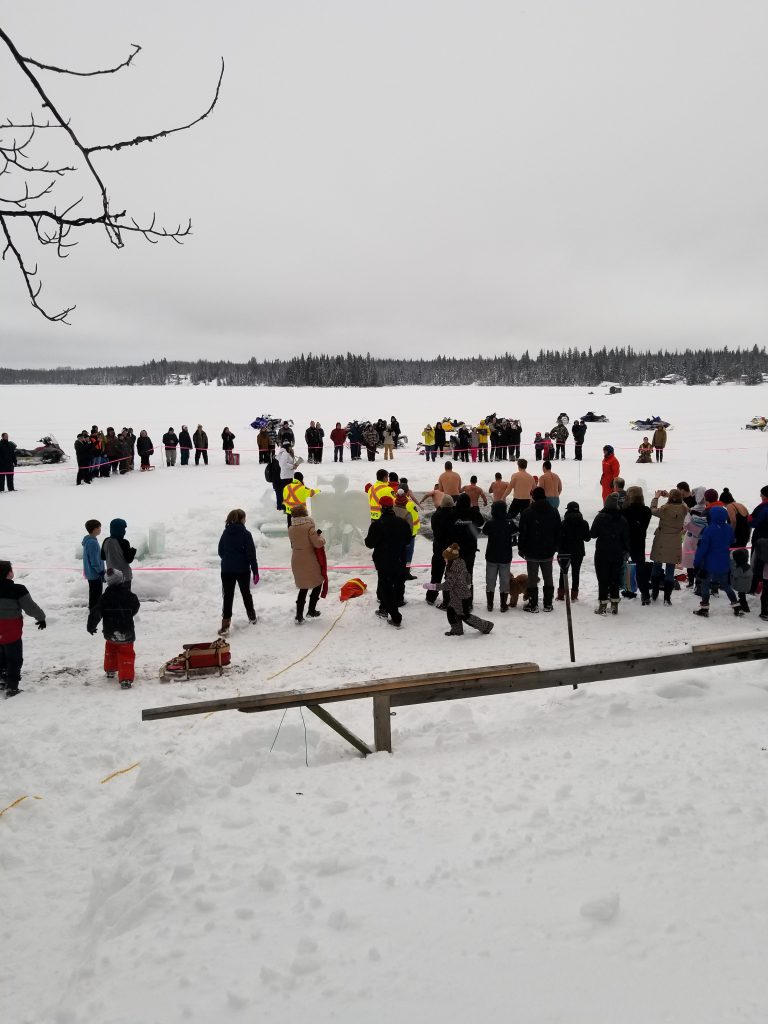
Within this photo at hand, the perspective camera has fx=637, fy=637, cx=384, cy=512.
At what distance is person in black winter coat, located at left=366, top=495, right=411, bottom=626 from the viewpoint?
28.6ft

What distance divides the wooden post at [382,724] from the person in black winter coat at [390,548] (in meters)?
3.93

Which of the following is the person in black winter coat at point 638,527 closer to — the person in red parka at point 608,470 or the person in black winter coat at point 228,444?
the person in red parka at point 608,470

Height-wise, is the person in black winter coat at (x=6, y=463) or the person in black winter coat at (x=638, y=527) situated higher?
the person in black winter coat at (x=6, y=463)

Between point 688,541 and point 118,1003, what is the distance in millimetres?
8812

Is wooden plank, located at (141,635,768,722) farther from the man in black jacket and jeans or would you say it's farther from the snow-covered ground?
the man in black jacket and jeans

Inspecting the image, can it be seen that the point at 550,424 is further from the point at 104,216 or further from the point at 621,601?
the point at 104,216

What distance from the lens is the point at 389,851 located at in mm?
3607

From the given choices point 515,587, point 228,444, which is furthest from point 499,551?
point 228,444

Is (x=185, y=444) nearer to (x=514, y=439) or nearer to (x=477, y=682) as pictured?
(x=514, y=439)

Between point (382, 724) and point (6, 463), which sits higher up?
point (6, 463)

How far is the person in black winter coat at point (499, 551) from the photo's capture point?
360 inches

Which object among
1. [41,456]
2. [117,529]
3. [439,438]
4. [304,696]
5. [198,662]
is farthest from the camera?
[439,438]

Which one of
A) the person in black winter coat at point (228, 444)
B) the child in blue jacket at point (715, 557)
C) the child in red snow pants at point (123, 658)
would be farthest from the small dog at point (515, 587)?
the person in black winter coat at point (228, 444)

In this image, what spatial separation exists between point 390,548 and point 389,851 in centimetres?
534
